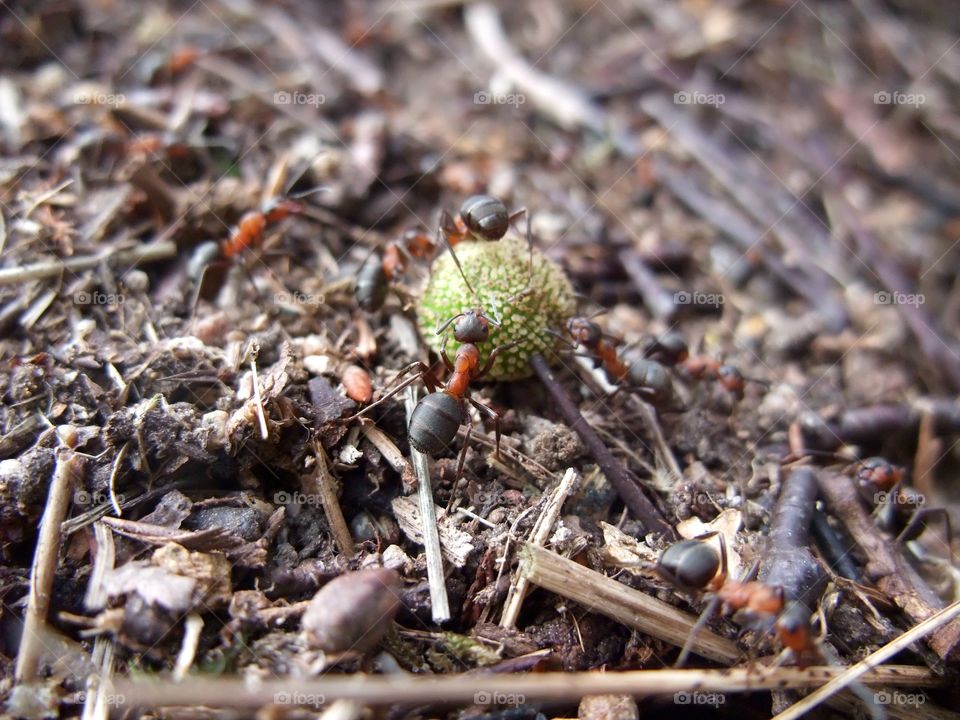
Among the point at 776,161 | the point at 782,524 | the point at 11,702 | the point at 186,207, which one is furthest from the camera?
the point at 776,161

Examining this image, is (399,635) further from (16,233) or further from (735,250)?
(735,250)

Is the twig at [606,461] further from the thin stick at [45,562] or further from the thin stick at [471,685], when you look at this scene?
the thin stick at [45,562]

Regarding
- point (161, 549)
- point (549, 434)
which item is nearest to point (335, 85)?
point (549, 434)

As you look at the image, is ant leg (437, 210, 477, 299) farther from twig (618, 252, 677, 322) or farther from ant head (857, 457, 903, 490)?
ant head (857, 457, 903, 490)

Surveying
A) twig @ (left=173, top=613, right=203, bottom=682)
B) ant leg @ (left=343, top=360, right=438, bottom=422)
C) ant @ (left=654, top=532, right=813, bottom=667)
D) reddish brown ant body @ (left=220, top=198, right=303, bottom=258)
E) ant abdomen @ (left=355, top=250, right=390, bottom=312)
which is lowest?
twig @ (left=173, top=613, right=203, bottom=682)

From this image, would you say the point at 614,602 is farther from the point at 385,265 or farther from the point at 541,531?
the point at 385,265

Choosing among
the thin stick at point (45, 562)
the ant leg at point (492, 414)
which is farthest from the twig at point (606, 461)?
the thin stick at point (45, 562)

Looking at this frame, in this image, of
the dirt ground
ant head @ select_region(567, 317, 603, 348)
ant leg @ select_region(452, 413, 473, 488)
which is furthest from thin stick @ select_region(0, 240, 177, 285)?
ant head @ select_region(567, 317, 603, 348)
